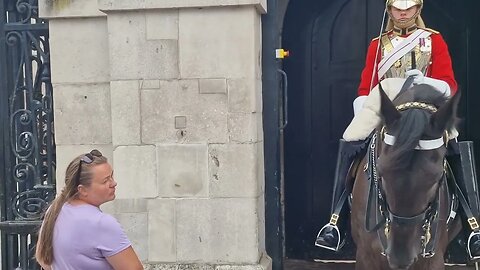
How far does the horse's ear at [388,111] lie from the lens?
3277 mm

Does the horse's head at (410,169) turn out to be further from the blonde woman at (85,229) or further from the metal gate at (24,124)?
the metal gate at (24,124)

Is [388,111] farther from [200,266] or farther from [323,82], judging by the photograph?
[323,82]

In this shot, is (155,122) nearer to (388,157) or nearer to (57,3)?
(57,3)

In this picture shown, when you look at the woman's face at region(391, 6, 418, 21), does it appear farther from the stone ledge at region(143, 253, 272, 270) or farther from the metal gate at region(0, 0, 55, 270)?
the metal gate at region(0, 0, 55, 270)

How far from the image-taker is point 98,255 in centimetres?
272

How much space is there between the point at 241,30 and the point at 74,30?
1.26 meters

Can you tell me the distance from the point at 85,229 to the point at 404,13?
2.66 m

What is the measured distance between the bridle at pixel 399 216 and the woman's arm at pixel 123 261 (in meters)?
1.26

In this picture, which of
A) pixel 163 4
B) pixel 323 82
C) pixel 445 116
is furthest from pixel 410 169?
pixel 323 82

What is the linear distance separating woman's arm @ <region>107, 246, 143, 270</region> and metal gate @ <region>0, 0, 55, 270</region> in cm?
269

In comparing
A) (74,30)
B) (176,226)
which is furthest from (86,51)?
(176,226)

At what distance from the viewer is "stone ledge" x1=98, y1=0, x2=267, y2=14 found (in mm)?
4645

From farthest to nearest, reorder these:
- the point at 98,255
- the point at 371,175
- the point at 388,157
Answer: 1. the point at 371,175
2. the point at 388,157
3. the point at 98,255

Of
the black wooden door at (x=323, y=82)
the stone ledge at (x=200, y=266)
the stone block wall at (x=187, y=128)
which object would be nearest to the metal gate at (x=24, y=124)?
the stone block wall at (x=187, y=128)
